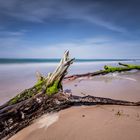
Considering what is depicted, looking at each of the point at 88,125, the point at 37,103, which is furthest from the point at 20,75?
the point at 88,125

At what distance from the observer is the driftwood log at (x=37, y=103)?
3.52m

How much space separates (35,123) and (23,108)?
439mm

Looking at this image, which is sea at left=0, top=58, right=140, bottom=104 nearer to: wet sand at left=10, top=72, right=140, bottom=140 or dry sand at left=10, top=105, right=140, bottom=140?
wet sand at left=10, top=72, right=140, bottom=140

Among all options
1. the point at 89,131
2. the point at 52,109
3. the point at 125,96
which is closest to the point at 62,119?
the point at 52,109

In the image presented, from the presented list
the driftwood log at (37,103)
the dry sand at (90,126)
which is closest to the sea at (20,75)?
the driftwood log at (37,103)

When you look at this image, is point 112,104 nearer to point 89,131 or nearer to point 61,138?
point 89,131

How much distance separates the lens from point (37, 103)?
4.12 m

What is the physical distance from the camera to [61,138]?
131 inches

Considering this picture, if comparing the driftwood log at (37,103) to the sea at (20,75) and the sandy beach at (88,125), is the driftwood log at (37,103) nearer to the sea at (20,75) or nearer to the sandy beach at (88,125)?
the sandy beach at (88,125)

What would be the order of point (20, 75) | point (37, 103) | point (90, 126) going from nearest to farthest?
point (90, 126), point (37, 103), point (20, 75)

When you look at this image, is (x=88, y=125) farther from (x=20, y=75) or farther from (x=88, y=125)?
(x=20, y=75)

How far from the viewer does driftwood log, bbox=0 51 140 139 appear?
3523mm

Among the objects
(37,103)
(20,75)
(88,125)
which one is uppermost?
(37,103)

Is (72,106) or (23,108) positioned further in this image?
(72,106)
